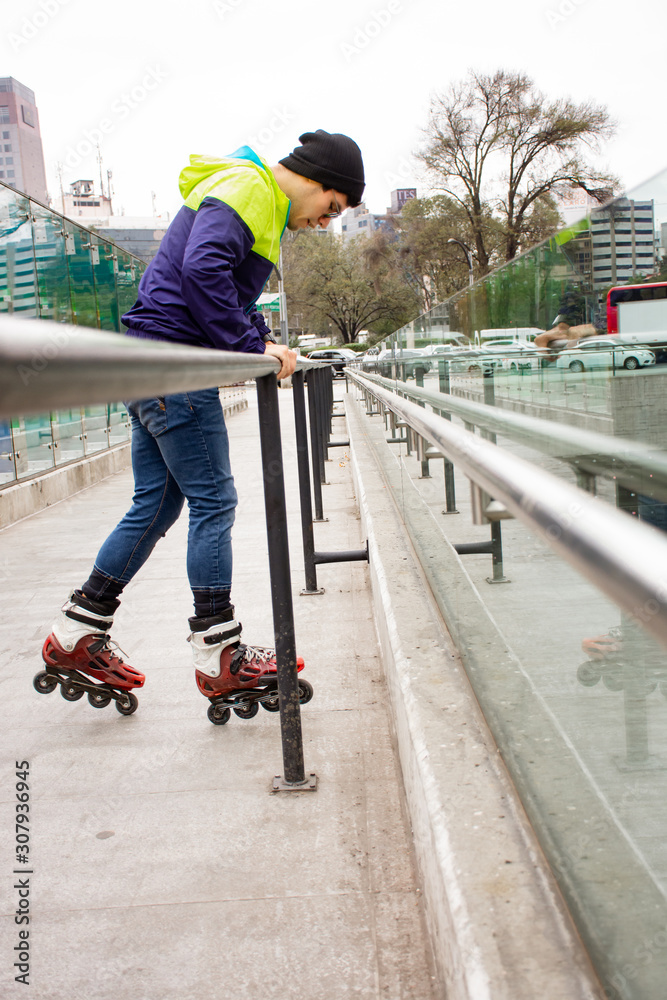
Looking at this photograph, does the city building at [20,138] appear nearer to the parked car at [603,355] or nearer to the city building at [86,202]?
the city building at [86,202]

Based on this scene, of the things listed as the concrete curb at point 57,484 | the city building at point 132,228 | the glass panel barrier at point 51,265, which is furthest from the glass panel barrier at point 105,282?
the city building at point 132,228

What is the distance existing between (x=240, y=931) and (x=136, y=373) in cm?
137

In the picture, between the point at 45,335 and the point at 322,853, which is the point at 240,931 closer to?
the point at 322,853

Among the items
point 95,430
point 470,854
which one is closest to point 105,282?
point 95,430

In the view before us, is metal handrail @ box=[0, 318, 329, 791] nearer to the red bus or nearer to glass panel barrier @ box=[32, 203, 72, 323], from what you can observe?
the red bus

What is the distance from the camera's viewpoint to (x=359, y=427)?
7613 mm

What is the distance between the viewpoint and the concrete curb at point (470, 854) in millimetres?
1081

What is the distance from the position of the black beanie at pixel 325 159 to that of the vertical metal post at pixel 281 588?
79cm

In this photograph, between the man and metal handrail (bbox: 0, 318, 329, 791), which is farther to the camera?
the man

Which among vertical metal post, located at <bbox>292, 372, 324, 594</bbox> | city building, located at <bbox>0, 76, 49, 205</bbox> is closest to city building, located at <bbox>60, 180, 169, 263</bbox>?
city building, located at <bbox>0, 76, 49, 205</bbox>

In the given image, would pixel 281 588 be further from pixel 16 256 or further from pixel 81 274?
pixel 81 274

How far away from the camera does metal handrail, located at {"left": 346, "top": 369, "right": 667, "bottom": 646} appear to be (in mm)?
477

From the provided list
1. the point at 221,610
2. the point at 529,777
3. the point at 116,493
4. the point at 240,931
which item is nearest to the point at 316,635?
the point at 221,610

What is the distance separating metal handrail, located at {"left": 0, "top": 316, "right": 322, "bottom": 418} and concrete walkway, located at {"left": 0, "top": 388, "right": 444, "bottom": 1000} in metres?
1.17
